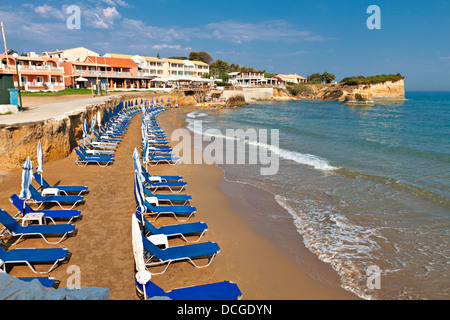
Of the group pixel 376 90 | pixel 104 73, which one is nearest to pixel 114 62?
pixel 104 73

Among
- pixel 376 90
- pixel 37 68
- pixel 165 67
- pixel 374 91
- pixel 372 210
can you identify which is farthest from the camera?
pixel 376 90

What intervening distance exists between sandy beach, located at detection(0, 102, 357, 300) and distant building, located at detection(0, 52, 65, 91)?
28.0 meters

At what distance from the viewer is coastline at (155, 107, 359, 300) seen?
498 centimetres

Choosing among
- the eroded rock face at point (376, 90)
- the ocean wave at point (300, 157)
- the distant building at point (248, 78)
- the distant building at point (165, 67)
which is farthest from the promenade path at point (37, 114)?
the eroded rock face at point (376, 90)

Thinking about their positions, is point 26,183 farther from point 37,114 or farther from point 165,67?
point 165,67


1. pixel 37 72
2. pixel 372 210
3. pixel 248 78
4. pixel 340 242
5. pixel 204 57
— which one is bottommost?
pixel 340 242

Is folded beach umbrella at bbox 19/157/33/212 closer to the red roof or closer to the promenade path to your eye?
the promenade path

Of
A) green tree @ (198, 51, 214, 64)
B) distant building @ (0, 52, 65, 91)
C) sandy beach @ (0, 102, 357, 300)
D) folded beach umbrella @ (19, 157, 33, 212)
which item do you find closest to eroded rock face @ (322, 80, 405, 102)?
green tree @ (198, 51, 214, 64)

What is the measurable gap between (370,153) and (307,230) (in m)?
11.4

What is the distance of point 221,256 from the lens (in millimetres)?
5824

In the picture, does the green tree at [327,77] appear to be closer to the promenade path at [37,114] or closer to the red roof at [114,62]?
→ the red roof at [114,62]

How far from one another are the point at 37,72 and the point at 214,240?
3863 centimetres

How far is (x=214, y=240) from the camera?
648cm

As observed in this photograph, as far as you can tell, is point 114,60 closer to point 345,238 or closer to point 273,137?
point 273,137
